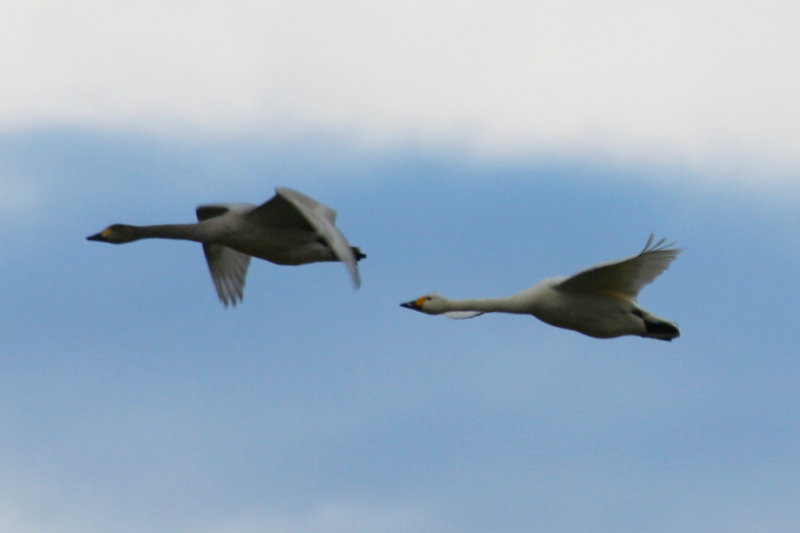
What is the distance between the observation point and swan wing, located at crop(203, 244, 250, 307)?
25.6 meters

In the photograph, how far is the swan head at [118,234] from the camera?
76.6 ft

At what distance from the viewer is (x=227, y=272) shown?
25.7m

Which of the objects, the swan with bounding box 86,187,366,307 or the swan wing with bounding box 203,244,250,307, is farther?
the swan wing with bounding box 203,244,250,307

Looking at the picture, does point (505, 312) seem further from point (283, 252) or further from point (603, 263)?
point (283, 252)

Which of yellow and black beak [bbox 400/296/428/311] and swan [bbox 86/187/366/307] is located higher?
swan [bbox 86/187/366/307]

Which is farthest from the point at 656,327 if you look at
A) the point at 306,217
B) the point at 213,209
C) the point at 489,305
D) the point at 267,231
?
the point at 213,209

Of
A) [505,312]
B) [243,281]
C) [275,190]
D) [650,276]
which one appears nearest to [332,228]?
[275,190]

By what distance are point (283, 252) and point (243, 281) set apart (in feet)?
12.8

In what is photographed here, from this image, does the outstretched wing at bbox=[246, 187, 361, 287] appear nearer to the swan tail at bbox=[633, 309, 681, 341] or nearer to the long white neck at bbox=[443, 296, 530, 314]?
the long white neck at bbox=[443, 296, 530, 314]

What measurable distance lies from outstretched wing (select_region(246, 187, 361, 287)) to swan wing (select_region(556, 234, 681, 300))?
299cm

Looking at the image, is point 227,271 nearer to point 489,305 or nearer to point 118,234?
point 118,234

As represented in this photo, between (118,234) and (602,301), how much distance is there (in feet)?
24.8

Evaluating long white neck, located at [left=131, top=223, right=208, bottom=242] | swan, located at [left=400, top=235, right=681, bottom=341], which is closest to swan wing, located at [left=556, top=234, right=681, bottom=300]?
swan, located at [left=400, top=235, right=681, bottom=341]

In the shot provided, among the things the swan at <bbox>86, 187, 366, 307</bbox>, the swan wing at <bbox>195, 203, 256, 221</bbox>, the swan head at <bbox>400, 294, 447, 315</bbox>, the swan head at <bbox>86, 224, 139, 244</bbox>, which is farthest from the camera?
the swan wing at <bbox>195, 203, 256, 221</bbox>
